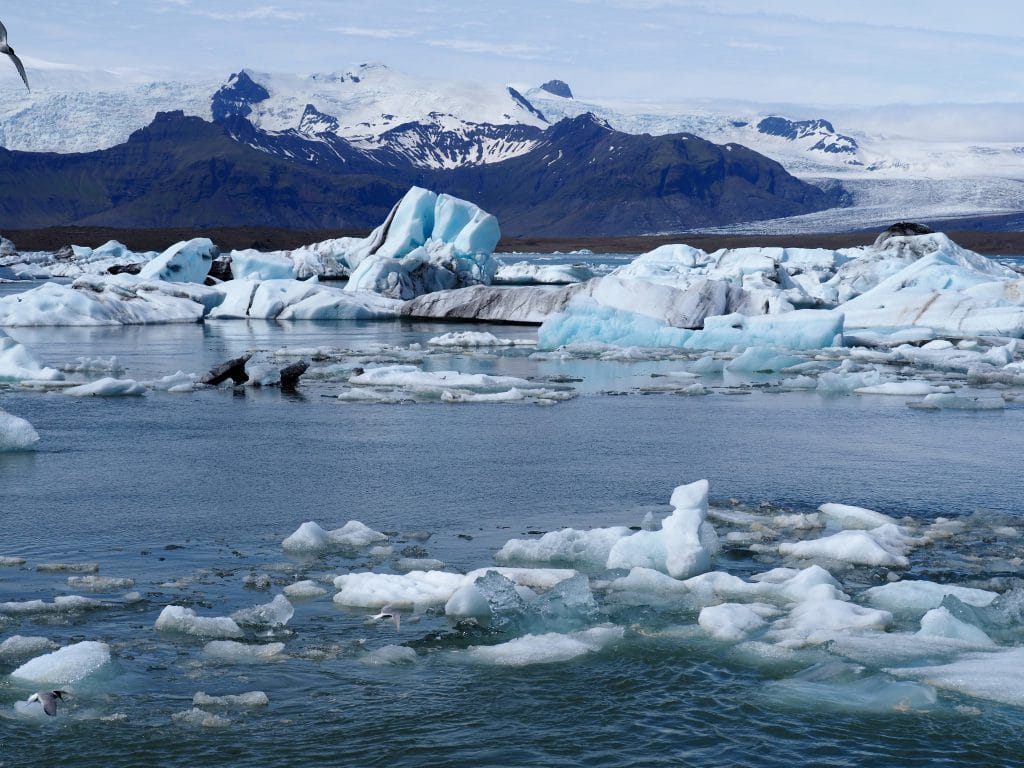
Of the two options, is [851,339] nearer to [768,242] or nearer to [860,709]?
[860,709]

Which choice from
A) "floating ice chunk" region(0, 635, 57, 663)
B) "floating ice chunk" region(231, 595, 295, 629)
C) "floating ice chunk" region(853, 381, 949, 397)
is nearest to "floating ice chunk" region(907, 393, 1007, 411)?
"floating ice chunk" region(853, 381, 949, 397)

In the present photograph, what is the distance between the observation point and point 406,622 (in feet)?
19.4

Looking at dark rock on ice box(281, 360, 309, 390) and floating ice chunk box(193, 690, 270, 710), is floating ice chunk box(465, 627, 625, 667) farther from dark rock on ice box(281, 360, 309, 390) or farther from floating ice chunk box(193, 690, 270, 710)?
dark rock on ice box(281, 360, 309, 390)

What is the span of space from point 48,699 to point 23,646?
806 millimetres

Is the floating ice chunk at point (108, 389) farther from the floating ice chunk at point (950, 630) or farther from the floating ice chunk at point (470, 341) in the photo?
the floating ice chunk at point (950, 630)

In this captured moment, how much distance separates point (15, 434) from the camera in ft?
34.0

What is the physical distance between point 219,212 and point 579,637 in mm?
198623

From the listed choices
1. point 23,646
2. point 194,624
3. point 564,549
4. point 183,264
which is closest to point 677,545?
point 564,549

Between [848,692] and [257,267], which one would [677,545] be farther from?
[257,267]

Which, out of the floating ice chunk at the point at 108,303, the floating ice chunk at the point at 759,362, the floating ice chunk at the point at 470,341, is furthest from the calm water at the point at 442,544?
the floating ice chunk at the point at 108,303

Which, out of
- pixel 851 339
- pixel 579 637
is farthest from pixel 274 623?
pixel 851 339

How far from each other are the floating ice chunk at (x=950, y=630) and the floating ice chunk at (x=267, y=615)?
296cm

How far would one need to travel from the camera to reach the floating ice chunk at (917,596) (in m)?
6.12

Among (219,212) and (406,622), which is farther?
(219,212)
